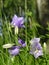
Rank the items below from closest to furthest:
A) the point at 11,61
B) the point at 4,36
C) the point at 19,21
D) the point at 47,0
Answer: the point at 11,61 < the point at 19,21 < the point at 4,36 < the point at 47,0

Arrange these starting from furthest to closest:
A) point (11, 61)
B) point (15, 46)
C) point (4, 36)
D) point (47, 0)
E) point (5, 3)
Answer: point (5, 3) → point (47, 0) → point (4, 36) → point (11, 61) → point (15, 46)

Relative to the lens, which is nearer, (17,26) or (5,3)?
(17,26)

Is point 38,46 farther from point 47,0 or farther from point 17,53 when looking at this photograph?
point 47,0

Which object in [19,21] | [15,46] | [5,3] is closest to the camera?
[15,46]

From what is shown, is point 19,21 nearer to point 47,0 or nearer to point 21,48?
point 21,48

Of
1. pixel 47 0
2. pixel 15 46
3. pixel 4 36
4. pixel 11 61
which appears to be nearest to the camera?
pixel 15 46

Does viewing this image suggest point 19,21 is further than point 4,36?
No

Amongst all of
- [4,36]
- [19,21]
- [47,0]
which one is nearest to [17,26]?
[19,21]

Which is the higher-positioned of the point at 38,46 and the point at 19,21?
the point at 19,21

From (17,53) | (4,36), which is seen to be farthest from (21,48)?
(4,36)
